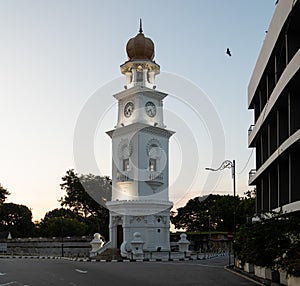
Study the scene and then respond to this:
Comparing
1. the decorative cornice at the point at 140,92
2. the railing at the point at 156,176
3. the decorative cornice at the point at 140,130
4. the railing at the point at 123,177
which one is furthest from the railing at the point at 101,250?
the decorative cornice at the point at 140,92

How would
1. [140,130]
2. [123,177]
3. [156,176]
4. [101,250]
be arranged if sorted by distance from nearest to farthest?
[101,250] < [140,130] < [156,176] < [123,177]

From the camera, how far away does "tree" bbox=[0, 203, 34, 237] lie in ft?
284

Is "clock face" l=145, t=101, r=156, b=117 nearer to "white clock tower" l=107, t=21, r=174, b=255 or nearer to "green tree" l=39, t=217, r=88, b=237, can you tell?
"white clock tower" l=107, t=21, r=174, b=255

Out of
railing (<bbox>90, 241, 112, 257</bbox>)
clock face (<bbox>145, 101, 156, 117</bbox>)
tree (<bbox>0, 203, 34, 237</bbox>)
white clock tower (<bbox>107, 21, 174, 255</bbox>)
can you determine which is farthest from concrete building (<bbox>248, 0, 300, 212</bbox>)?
tree (<bbox>0, 203, 34, 237</bbox>)

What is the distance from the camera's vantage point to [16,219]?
88.2 meters

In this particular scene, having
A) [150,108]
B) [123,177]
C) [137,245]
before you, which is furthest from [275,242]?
[150,108]

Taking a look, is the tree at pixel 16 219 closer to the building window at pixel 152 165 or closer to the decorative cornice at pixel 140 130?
the decorative cornice at pixel 140 130

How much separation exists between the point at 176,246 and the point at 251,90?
24.7 m

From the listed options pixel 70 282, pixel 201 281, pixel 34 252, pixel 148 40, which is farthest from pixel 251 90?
pixel 34 252

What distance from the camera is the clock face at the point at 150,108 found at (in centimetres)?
5584

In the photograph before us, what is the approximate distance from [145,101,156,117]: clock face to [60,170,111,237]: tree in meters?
29.2

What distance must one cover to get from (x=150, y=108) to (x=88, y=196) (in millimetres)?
31270

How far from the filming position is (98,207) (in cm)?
8506

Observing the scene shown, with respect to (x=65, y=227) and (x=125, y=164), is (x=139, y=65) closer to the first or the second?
(x=125, y=164)
